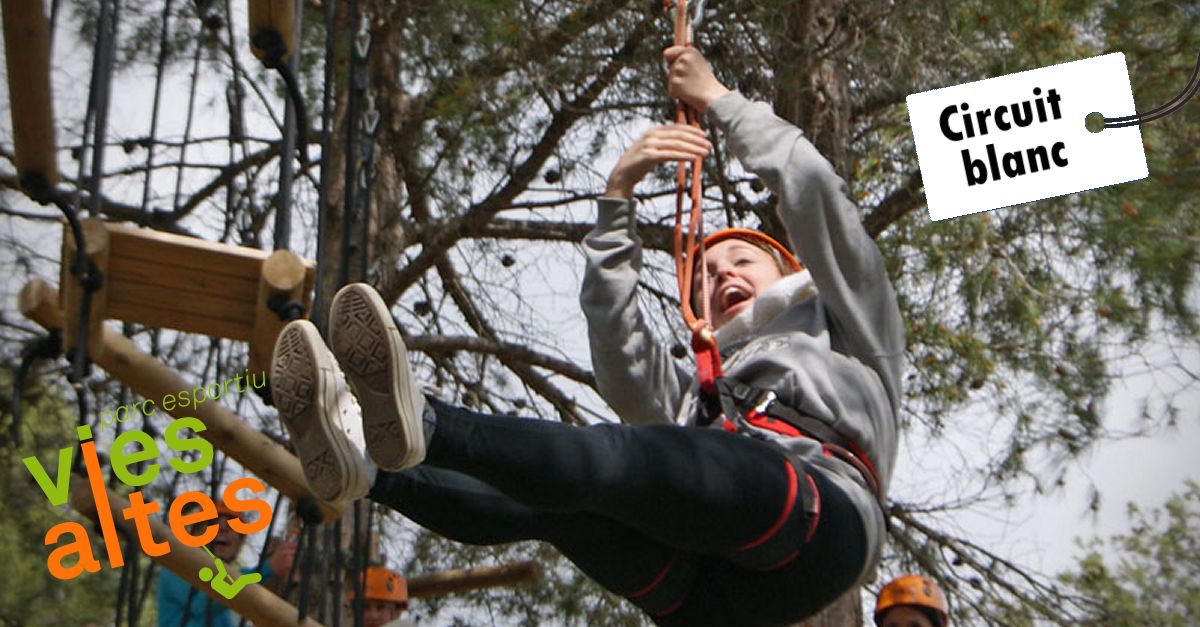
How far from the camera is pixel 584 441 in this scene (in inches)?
96.3

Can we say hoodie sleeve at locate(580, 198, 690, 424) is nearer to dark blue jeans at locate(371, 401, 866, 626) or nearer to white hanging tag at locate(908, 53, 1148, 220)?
dark blue jeans at locate(371, 401, 866, 626)

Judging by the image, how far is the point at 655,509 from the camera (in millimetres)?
2521

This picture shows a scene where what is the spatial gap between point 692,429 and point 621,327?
17.2 inches

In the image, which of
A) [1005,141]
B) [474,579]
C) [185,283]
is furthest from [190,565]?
[1005,141]

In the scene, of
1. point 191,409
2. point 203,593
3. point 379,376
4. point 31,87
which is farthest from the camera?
point 203,593

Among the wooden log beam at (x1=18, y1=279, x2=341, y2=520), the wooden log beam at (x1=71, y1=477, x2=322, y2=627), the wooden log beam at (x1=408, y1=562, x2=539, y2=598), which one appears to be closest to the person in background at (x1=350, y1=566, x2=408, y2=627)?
the wooden log beam at (x1=408, y1=562, x2=539, y2=598)

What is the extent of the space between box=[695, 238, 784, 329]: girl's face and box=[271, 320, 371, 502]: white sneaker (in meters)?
0.86

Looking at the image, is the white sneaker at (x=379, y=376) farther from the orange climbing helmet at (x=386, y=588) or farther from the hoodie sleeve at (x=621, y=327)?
the orange climbing helmet at (x=386, y=588)

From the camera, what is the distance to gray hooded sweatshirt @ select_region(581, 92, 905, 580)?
2840mm

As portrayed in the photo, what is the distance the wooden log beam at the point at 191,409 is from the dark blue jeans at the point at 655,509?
520mm

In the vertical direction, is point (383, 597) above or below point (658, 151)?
below

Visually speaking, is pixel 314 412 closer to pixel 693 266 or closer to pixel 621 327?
pixel 621 327

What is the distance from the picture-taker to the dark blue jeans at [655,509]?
7.89 ft

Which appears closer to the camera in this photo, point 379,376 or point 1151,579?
point 379,376
